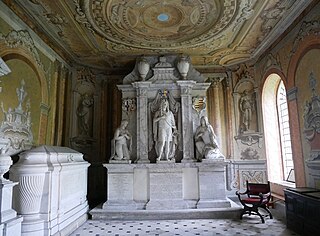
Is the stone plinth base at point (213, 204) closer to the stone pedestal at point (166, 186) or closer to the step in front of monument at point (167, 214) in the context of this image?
the step in front of monument at point (167, 214)

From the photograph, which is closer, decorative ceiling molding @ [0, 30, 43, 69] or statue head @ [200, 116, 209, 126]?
decorative ceiling molding @ [0, 30, 43, 69]

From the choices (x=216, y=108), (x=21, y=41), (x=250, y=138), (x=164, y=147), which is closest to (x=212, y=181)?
(x=164, y=147)

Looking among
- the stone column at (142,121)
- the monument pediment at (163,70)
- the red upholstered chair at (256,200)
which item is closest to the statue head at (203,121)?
the monument pediment at (163,70)

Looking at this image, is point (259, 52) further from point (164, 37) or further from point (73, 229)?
point (73, 229)

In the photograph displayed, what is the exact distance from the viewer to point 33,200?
396cm

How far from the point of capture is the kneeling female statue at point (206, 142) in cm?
608

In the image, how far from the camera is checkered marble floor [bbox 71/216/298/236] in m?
4.44

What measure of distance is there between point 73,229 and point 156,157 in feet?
8.49

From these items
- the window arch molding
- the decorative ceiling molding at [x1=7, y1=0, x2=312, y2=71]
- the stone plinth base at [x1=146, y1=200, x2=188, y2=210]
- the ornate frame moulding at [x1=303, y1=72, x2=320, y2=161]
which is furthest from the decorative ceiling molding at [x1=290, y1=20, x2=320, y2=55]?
the stone plinth base at [x1=146, y1=200, x2=188, y2=210]

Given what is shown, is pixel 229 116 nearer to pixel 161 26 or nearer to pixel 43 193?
pixel 161 26

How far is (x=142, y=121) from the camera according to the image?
6578mm

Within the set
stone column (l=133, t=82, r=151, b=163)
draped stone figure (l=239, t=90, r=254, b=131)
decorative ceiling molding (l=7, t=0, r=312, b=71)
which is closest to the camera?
decorative ceiling molding (l=7, t=0, r=312, b=71)

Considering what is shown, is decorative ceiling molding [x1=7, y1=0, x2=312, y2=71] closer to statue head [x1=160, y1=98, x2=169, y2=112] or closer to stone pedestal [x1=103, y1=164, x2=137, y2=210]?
statue head [x1=160, y1=98, x2=169, y2=112]

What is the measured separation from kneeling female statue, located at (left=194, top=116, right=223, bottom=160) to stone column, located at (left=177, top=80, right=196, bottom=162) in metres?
0.18
